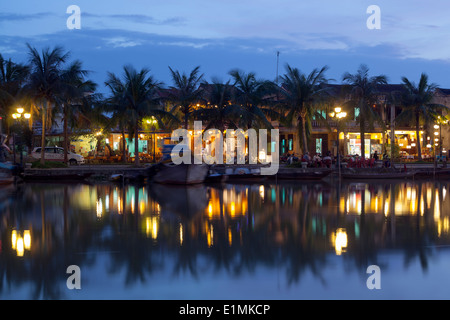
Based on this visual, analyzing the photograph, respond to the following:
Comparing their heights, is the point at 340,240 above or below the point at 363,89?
below

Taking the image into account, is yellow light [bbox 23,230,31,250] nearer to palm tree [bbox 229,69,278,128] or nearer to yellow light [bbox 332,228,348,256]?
yellow light [bbox 332,228,348,256]

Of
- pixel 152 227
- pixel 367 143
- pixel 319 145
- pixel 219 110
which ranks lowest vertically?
pixel 152 227

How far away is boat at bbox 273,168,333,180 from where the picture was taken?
3681cm

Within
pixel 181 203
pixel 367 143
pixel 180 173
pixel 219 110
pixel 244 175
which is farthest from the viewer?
pixel 367 143

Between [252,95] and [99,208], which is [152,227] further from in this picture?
[252,95]

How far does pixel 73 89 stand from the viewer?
36375 mm

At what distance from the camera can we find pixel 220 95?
40.2m

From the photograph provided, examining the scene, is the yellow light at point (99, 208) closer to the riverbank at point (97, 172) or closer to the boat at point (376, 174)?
the riverbank at point (97, 172)

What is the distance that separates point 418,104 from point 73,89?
28580 mm

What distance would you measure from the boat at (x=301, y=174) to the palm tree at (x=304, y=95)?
8.25 feet

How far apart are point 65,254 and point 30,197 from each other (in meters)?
14.2

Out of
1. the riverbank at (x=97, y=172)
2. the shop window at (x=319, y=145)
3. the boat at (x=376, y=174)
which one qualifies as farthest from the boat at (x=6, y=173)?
the shop window at (x=319, y=145)

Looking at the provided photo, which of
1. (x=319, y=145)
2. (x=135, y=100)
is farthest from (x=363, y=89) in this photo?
(x=135, y=100)

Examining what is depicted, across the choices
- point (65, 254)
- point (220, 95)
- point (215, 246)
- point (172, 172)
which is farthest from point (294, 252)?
point (220, 95)
